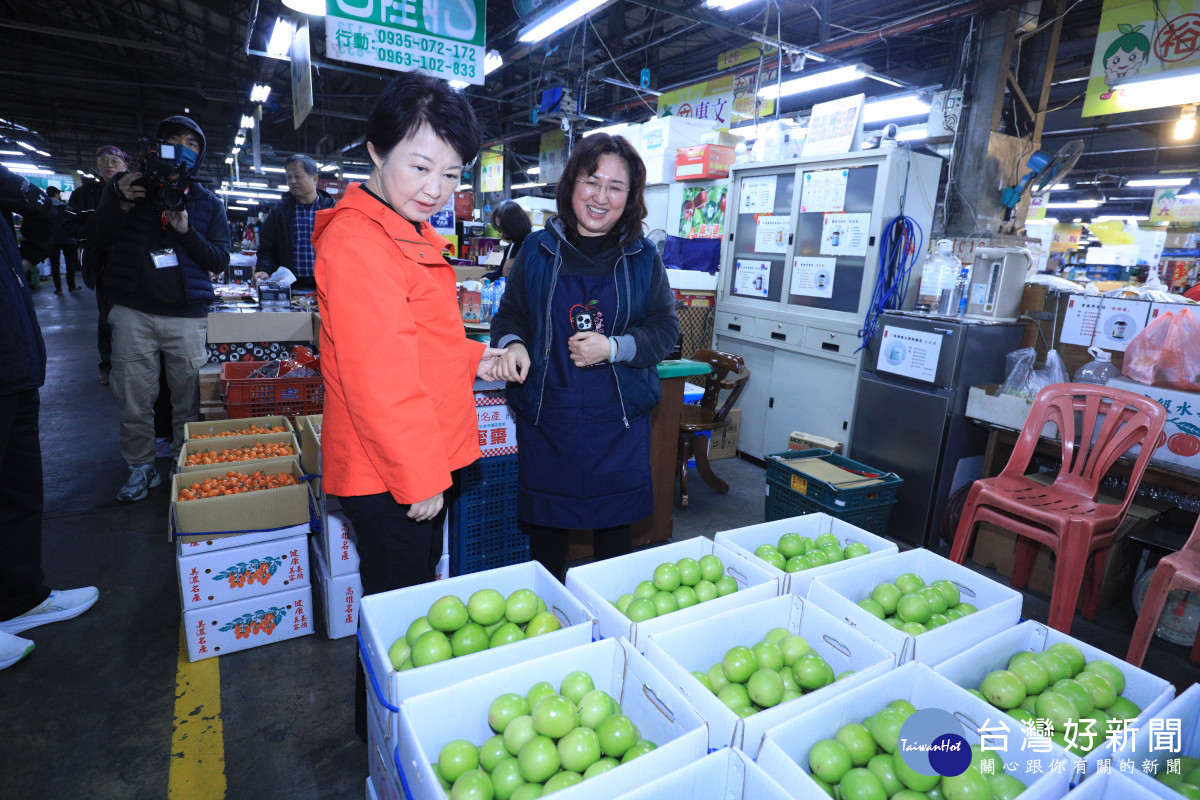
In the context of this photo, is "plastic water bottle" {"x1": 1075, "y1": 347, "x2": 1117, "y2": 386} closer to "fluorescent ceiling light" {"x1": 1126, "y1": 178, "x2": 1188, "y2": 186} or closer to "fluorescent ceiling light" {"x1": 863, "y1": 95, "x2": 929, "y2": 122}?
"fluorescent ceiling light" {"x1": 863, "y1": 95, "x2": 929, "y2": 122}

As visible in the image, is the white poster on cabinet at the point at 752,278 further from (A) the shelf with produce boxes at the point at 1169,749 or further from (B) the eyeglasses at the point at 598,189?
(A) the shelf with produce boxes at the point at 1169,749

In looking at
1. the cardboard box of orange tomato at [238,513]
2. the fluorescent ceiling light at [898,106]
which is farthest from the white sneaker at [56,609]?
the fluorescent ceiling light at [898,106]

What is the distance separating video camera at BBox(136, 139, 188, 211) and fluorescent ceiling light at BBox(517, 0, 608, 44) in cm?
373

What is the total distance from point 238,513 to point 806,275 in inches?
162

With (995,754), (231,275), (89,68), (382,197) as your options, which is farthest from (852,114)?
(89,68)

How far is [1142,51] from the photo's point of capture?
4.46m

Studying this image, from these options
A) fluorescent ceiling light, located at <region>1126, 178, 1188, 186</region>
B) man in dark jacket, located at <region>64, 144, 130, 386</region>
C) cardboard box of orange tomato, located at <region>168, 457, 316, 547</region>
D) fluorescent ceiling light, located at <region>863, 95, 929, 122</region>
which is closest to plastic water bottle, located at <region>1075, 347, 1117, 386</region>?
cardboard box of orange tomato, located at <region>168, 457, 316, 547</region>

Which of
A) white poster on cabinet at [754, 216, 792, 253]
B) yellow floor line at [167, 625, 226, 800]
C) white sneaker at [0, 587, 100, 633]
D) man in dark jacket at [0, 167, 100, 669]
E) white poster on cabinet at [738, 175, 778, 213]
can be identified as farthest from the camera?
white poster on cabinet at [738, 175, 778, 213]

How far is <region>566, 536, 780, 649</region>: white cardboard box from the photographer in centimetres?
132

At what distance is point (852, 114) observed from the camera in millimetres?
4480

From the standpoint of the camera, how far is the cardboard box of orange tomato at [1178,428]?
2.77 m

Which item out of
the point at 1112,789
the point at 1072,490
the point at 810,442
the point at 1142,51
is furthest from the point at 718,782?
the point at 1142,51

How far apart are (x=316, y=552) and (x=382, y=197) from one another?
72.3 inches

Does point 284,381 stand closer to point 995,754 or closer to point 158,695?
point 158,695
